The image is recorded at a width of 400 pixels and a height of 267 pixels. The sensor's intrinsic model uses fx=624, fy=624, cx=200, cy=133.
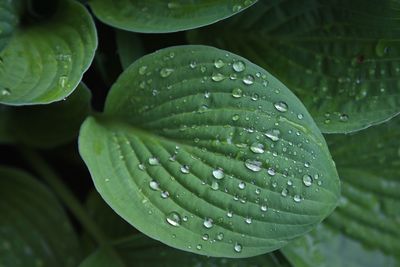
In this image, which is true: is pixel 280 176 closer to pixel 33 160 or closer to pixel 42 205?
pixel 42 205

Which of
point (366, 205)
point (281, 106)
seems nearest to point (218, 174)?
point (281, 106)

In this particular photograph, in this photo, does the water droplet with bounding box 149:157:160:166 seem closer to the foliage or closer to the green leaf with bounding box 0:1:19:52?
the foliage

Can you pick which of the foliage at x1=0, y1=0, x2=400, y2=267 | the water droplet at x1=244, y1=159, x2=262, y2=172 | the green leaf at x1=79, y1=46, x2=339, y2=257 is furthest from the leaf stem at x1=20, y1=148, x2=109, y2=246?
the water droplet at x1=244, y1=159, x2=262, y2=172

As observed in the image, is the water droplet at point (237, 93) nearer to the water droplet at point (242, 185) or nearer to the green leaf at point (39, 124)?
the water droplet at point (242, 185)

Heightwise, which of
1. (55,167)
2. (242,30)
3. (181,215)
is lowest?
(55,167)

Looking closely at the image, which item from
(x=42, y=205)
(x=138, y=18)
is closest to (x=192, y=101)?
(x=138, y=18)

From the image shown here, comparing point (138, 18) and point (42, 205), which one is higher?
point (138, 18)
